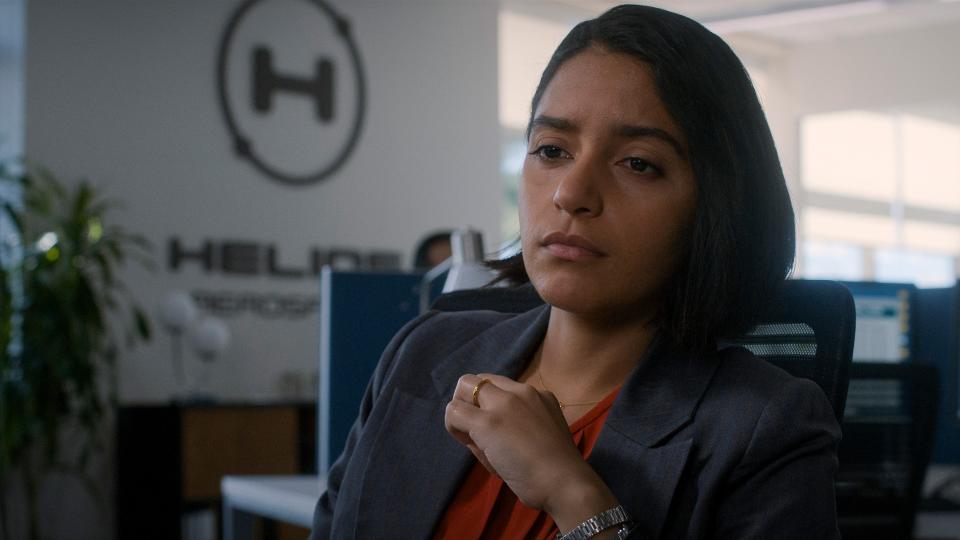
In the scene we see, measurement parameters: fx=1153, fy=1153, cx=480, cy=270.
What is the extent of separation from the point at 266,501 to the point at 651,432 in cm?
153

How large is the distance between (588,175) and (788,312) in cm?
32

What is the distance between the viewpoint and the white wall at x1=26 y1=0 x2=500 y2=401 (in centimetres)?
552

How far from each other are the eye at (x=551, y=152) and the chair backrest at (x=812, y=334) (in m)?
0.26

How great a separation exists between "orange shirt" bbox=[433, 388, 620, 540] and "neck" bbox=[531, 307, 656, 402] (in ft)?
0.07

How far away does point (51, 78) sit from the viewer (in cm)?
539

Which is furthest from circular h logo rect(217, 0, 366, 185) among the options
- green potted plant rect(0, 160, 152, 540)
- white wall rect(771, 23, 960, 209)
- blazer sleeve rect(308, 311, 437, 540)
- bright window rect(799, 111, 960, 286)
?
blazer sleeve rect(308, 311, 437, 540)

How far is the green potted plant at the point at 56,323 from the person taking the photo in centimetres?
483

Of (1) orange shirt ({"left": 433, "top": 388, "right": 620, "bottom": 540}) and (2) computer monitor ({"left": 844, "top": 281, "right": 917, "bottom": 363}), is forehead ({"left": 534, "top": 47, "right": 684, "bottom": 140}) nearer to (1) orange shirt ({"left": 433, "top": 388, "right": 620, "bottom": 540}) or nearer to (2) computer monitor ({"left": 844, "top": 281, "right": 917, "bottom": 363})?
(1) orange shirt ({"left": 433, "top": 388, "right": 620, "bottom": 540})

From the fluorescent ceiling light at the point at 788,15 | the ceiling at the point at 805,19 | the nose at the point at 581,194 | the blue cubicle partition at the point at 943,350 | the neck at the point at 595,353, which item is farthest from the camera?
the ceiling at the point at 805,19

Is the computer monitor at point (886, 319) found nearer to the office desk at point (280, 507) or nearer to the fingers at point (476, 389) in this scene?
the office desk at point (280, 507)

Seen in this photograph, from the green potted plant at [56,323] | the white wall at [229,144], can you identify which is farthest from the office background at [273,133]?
the green potted plant at [56,323]

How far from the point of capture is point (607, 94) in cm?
112

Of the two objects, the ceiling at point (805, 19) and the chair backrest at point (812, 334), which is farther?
the ceiling at point (805, 19)

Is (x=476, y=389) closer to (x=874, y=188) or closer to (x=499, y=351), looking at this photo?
(x=499, y=351)
